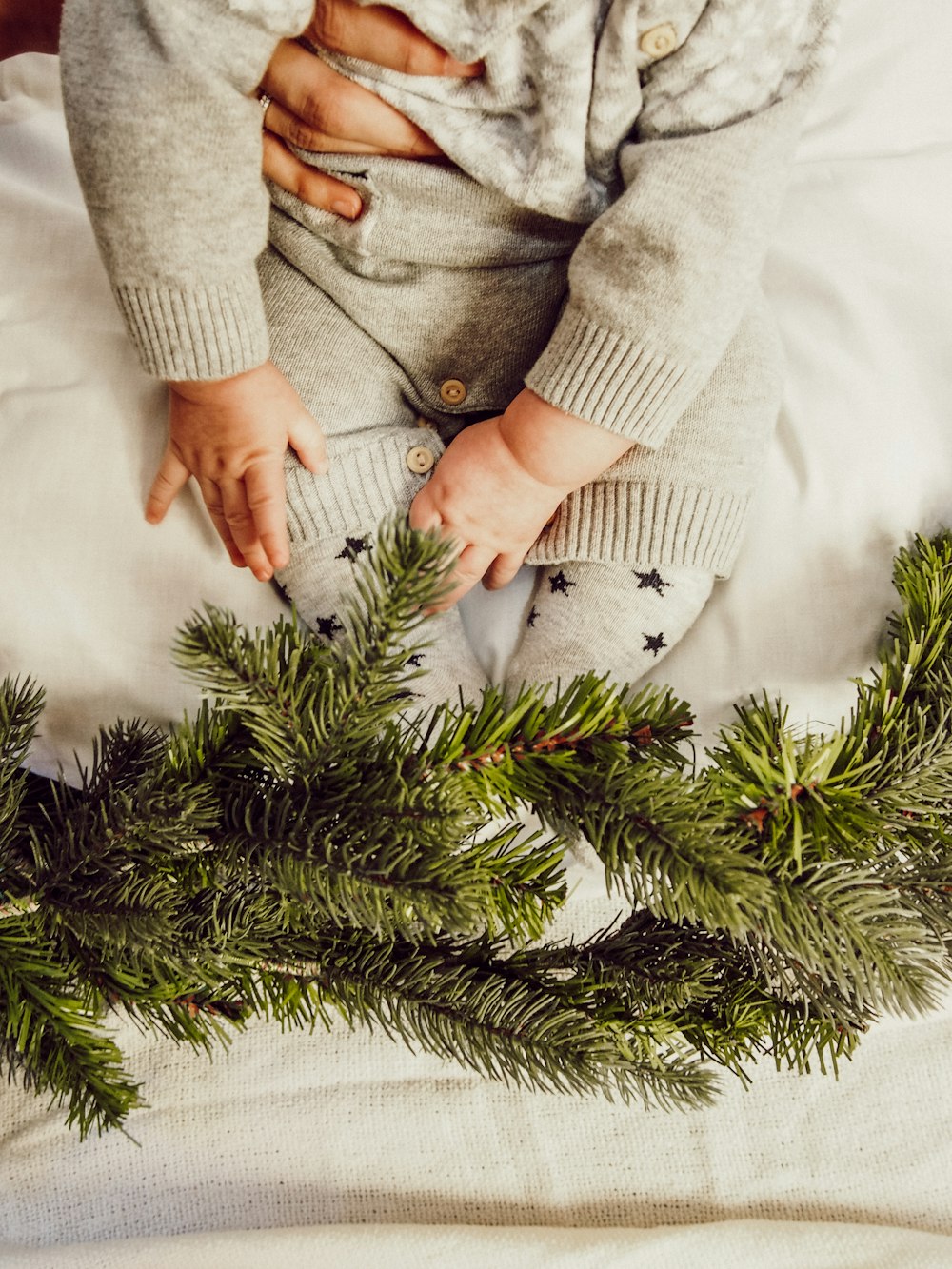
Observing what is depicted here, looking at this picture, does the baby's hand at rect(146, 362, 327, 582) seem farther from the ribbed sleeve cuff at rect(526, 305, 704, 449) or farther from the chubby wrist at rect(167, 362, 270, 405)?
the ribbed sleeve cuff at rect(526, 305, 704, 449)

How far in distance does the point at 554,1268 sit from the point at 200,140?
82 centimetres

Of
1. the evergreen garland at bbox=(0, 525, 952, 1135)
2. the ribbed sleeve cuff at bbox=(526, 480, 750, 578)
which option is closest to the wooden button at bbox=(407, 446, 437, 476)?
the ribbed sleeve cuff at bbox=(526, 480, 750, 578)

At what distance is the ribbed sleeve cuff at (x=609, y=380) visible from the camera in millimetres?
600

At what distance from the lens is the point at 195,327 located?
59 centimetres

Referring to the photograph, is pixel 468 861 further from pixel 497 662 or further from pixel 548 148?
pixel 548 148

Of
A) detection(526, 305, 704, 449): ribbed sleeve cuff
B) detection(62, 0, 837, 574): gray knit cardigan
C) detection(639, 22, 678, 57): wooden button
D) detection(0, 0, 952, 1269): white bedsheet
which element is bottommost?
detection(0, 0, 952, 1269): white bedsheet

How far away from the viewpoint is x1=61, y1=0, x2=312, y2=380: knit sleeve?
551 millimetres

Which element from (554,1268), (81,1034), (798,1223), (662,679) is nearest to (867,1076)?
(798,1223)

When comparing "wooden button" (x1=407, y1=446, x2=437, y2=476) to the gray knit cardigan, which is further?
"wooden button" (x1=407, y1=446, x2=437, y2=476)

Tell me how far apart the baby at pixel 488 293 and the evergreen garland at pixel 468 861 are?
0.17 meters

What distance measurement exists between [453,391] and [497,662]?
207 millimetres

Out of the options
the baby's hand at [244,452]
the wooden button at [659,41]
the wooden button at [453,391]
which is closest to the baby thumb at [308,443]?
the baby's hand at [244,452]

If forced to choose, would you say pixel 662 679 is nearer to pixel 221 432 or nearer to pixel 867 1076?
pixel 221 432

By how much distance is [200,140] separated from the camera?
0.57 meters
